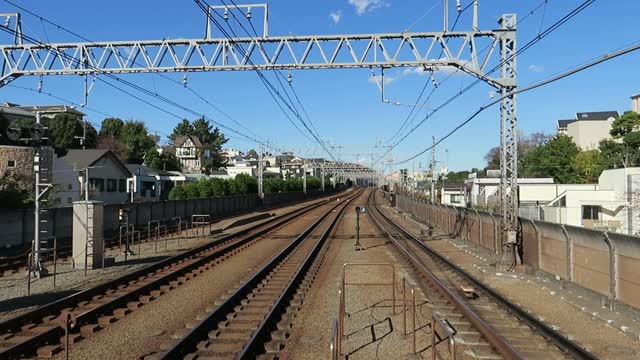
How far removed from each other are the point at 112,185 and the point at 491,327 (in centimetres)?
5274

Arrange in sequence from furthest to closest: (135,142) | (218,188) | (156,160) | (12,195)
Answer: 1. (135,142)
2. (156,160)
3. (218,188)
4. (12,195)

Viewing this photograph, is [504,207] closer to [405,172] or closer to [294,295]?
[294,295]

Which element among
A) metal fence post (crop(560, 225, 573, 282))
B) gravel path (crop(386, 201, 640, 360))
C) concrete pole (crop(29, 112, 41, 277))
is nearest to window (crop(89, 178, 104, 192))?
concrete pole (crop(29, 112, 41, 277))

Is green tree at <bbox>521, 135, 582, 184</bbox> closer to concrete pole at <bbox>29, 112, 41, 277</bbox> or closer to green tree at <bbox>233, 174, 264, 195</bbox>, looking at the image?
green tree at <bbox>233, 174, 264, 195</bbox>

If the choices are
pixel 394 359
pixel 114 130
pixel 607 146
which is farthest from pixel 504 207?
pixel 114 130

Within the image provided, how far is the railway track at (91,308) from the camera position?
28.7 feet

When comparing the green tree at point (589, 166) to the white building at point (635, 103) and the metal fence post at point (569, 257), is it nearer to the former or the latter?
the white building at point (635, 103)

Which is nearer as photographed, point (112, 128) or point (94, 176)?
point (94, 176)

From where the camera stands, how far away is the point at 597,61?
9203 millimetres

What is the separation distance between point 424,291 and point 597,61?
277 inches

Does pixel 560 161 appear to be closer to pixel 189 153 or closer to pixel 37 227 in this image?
pixel 189 153

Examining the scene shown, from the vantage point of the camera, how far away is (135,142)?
91.4 meters

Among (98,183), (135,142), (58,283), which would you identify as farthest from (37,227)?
(135,142)

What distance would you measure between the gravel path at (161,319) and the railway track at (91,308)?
0.29 metres
